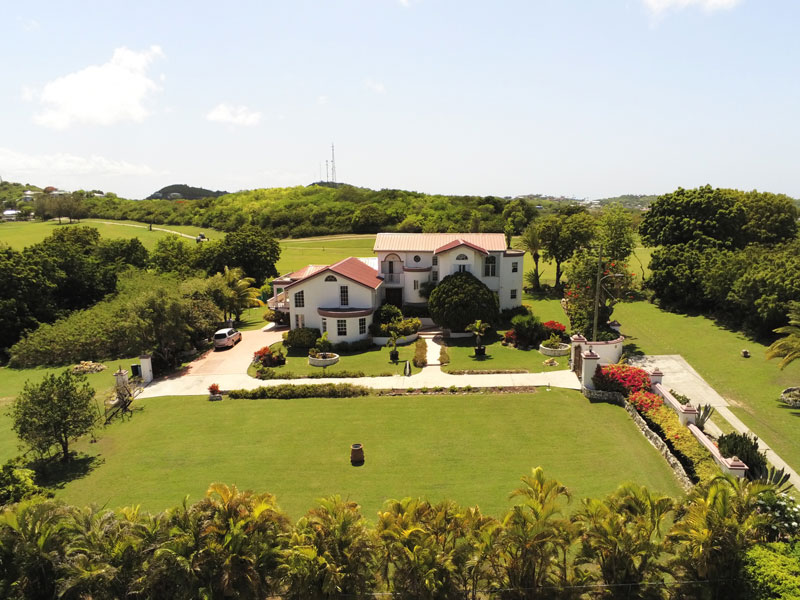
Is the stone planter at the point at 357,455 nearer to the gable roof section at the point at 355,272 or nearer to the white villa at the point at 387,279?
the white villa at the point at 387,279

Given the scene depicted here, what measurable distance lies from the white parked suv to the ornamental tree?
15.7m

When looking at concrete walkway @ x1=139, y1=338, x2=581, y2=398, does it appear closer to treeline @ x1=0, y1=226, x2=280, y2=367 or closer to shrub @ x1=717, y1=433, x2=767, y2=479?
treeline @ x1=0, y1=226, x2=280, y2=367

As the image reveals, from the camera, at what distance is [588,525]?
45.5 ft

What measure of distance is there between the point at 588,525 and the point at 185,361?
3128 cm

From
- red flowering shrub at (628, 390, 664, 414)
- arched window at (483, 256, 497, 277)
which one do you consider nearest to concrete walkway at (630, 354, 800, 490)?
red flowering shrub at (628, 390, 664, 414)

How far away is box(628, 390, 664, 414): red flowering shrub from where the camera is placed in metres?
24.3

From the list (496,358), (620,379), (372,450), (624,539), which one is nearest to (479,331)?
(496,358)

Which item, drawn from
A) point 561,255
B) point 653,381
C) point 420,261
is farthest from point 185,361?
point 561,255

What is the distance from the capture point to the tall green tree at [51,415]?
2202 cm

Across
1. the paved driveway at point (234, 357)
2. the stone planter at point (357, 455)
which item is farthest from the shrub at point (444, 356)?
the stone planter at point (357, 455)

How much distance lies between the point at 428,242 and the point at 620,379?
22.9 metres

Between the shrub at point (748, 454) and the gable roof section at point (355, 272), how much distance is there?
2670 centimetres

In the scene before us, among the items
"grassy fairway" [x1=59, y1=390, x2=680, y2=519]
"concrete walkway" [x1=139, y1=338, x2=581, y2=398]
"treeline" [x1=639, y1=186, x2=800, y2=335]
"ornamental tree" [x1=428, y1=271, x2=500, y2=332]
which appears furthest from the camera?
"ornamental tree" [x1=428, y1=271, x2=500, y2=332]

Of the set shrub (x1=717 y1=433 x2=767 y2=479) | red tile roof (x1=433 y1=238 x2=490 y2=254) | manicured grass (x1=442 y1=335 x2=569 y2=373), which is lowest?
manicured grass (x1=442 y1=335 x2=569 y2=373)
